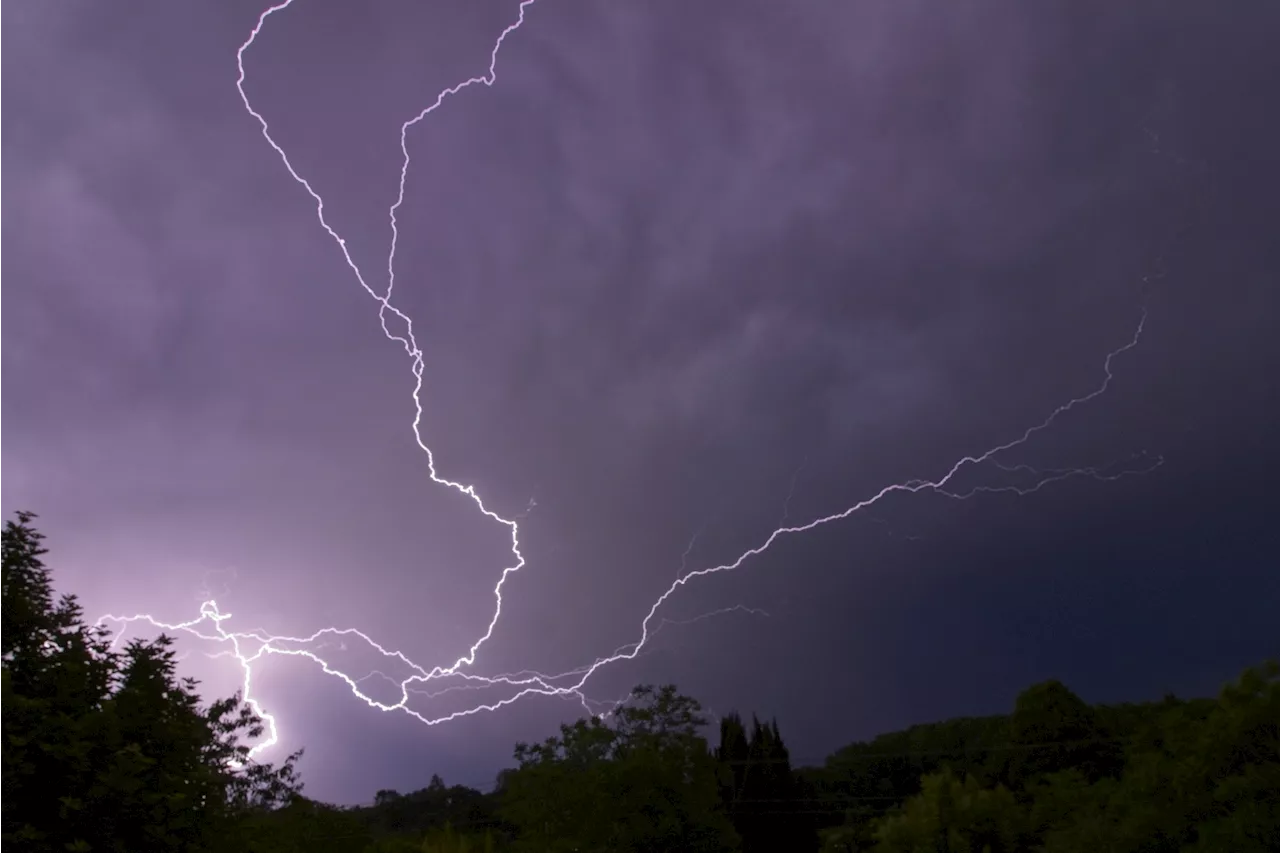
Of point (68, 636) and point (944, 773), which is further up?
point (68, 636)

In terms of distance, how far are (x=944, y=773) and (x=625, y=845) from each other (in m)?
11.0

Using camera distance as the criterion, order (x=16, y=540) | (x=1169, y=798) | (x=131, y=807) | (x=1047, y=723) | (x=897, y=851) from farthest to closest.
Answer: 1. (x=1047, y=723)
2. (x=897, y=851)
3. (x=1169, y=798)
4. (x=16, y=540)
5. (x=131, y=807)

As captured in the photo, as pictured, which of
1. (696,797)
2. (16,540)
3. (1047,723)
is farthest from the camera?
(1047,723)

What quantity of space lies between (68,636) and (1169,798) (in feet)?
32.3

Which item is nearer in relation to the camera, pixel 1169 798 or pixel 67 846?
pixel 67 846

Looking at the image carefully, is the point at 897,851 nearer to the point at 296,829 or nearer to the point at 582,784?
the point at 582,784

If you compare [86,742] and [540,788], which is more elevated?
[540,788]

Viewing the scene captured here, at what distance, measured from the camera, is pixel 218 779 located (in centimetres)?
705

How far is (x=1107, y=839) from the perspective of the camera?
27.6ft

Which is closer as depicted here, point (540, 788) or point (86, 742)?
point (86, 742)

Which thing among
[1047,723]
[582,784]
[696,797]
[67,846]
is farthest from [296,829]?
[1047,723]

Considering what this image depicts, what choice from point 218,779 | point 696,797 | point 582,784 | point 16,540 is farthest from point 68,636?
point 696,797

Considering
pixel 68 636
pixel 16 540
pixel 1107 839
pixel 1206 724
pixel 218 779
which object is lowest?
pixel 1107 839

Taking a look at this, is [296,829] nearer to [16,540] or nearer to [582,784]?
[582,784]
